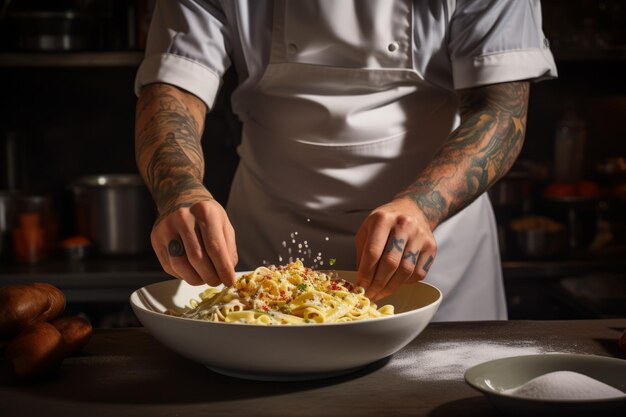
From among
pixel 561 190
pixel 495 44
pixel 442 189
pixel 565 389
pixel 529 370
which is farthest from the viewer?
pixel 561 190

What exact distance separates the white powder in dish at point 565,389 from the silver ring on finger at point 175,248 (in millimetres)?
541

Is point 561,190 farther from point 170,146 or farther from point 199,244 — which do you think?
point 199,244

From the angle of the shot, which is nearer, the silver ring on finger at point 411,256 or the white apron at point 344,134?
the silver ring on finger at point 411,256

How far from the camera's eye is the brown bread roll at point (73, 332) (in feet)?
3.91

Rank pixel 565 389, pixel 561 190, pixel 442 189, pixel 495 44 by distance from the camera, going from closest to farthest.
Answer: pixel 565 389 < pixel 442 189 < pixel 495 44 < pixel 561 190

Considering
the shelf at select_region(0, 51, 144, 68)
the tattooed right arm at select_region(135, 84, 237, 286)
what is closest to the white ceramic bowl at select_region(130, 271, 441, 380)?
the tattooed right arm at select_region(135, 84, 237, 286)

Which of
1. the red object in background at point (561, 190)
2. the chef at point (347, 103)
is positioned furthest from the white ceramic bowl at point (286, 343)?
the red object in background at point (561, 190)

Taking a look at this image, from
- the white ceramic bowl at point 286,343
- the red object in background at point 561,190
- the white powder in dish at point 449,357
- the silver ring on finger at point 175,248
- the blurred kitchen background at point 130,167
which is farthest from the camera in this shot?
the red object in background at point 561,190

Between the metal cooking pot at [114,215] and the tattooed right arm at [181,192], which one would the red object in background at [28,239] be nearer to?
the metal cooking pot at [114,215]

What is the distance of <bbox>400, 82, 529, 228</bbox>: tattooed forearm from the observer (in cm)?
147

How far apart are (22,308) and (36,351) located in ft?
0.38

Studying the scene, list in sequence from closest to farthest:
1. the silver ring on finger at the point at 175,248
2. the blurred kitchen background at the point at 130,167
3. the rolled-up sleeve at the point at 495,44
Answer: the silver ring on finger at the point at 175,248 → the rolled-up sleeve at the point at 495,44 → the blurred kitchen background at the point at 130,167

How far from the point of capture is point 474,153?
156cm

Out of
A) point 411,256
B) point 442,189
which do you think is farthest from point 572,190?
point 411,256
